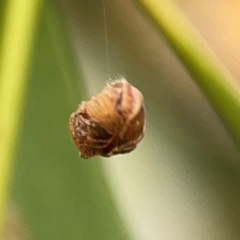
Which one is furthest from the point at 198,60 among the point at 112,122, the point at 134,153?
the point at 134,153

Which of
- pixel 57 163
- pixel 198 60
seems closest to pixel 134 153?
pixel 57 163

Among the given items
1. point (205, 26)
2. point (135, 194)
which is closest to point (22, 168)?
point (135, 194)

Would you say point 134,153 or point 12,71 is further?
point 134,153

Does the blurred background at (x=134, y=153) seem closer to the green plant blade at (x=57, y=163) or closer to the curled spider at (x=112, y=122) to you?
the green plant blade at (x=57, y=163)

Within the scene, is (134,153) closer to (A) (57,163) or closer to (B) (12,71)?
(A) (57,163)

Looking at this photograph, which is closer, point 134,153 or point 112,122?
point 112,122

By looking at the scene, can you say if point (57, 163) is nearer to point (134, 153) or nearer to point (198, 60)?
point (134, 153)

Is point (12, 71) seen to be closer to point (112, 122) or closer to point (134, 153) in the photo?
point (112, 122)
